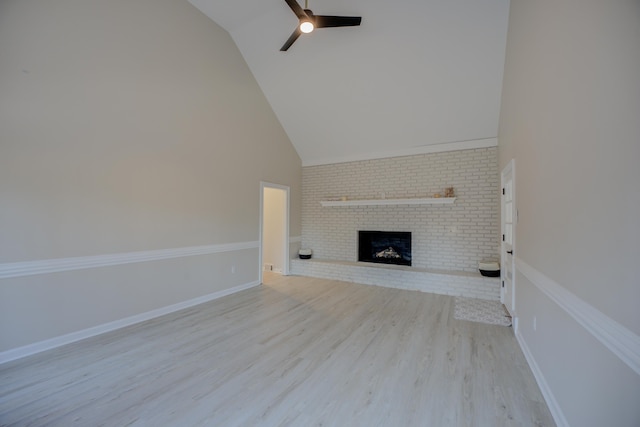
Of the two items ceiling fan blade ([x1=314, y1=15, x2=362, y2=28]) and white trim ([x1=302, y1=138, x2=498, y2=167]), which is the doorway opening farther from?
ceiling fan blade ([x1=314, y1=15, x2=362, y2=28])

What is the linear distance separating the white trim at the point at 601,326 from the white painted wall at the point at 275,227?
513 centimetres

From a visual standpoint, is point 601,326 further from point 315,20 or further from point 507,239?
point 315,20

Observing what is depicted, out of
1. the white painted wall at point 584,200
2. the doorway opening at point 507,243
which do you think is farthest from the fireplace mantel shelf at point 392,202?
the white painted wall at point 584,200

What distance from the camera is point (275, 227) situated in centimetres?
657

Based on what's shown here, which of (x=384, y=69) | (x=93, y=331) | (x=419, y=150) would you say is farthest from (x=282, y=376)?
(x=419, y=150)

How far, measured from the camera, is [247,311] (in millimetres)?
3871

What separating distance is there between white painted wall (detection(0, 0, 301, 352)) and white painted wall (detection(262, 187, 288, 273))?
1.64 m

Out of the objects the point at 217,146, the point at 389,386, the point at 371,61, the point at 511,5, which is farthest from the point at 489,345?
the point at 217,146

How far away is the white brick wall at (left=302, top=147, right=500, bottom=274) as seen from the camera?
4879 mm

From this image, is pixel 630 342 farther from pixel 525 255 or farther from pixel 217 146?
pixel 217 146

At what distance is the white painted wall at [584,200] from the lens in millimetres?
1071

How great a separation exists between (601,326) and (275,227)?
585 cm

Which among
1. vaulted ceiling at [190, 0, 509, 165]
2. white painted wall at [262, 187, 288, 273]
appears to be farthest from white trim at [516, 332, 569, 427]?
white painted wall at [262, 187, 288, 273]

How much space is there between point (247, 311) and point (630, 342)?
377 centimetres
